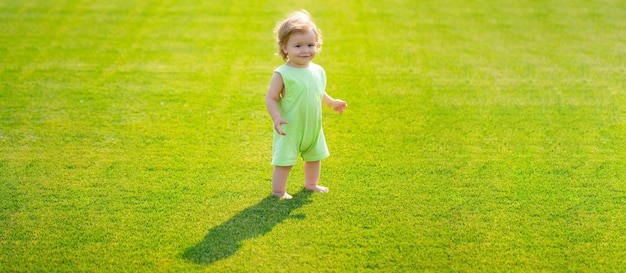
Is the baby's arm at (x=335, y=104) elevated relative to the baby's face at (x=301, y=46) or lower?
lower

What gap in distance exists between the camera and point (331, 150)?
4578mm

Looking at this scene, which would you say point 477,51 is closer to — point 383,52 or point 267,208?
point 383,52

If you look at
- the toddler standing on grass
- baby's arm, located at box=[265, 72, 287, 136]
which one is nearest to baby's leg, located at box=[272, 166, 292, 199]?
the toddler standing on grass

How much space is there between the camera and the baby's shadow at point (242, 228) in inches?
127

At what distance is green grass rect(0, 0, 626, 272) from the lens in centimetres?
330

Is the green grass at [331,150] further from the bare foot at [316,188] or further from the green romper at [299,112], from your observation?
the green romper at [299,112]

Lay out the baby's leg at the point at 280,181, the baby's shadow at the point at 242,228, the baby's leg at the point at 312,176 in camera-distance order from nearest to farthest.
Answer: the baby's shadow at the point at 242,228 → the baby's leg at the point at 280,181 → the baby's leg at the point at 312,176

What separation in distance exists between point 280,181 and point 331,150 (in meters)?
0.85

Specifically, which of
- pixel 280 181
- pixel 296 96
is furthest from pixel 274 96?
pixel 280 181

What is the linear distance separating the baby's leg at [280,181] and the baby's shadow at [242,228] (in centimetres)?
4

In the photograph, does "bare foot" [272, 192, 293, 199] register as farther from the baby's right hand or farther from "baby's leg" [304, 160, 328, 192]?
the baby's right hand

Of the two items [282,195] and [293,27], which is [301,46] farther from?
[282,195]

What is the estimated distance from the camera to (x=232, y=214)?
3.65 meters

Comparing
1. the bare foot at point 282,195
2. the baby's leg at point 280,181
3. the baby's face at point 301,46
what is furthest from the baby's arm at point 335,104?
the bare foot at point 282,195
